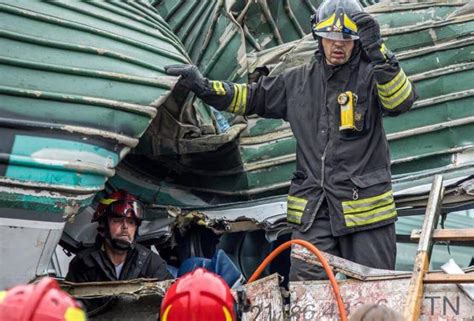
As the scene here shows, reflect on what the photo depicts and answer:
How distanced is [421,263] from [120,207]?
192cm

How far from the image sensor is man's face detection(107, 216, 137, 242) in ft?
18.1

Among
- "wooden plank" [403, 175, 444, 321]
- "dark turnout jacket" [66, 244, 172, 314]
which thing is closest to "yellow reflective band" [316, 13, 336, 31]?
"wooden plank" [403, 175, 444, 321]

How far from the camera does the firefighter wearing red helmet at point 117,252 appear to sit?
17.8ft

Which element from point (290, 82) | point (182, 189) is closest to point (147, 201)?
point (182, 189)

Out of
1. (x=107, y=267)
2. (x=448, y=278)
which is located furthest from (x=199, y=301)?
(x=107, y=267)

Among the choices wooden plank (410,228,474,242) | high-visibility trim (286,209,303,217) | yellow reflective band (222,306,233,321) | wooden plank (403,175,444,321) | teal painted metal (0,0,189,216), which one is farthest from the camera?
high-visibility trim (286,209,303,217)

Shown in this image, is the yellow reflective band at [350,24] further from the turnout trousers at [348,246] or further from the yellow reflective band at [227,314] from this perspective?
the yellow reflective band at [227,314]

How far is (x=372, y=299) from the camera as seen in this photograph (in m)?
4.23

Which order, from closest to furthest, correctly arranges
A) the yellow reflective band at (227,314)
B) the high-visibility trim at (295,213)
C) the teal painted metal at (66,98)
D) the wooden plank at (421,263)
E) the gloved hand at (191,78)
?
the yellow reflective band at (227,314)
the wooden plank at (421,263)
the teal painted metal at (66,98)
the high-visibility trim at (295,213)
the gloved hand at (191,78)

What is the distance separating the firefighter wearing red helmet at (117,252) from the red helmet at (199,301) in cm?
262

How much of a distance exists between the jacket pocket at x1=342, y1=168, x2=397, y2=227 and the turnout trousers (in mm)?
55

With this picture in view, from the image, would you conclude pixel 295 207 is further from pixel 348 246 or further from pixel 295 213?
pixel 348 246

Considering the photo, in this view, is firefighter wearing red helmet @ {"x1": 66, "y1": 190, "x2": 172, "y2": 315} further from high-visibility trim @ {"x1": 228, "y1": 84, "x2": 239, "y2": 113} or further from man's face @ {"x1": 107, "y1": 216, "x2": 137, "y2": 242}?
high-visibility trim @ {"x1": 228, "y1": 84, "x2": 239, "y2": 113}

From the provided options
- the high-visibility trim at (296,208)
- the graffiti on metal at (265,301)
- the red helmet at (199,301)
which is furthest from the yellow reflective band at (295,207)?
the red helmet at (199,301)
